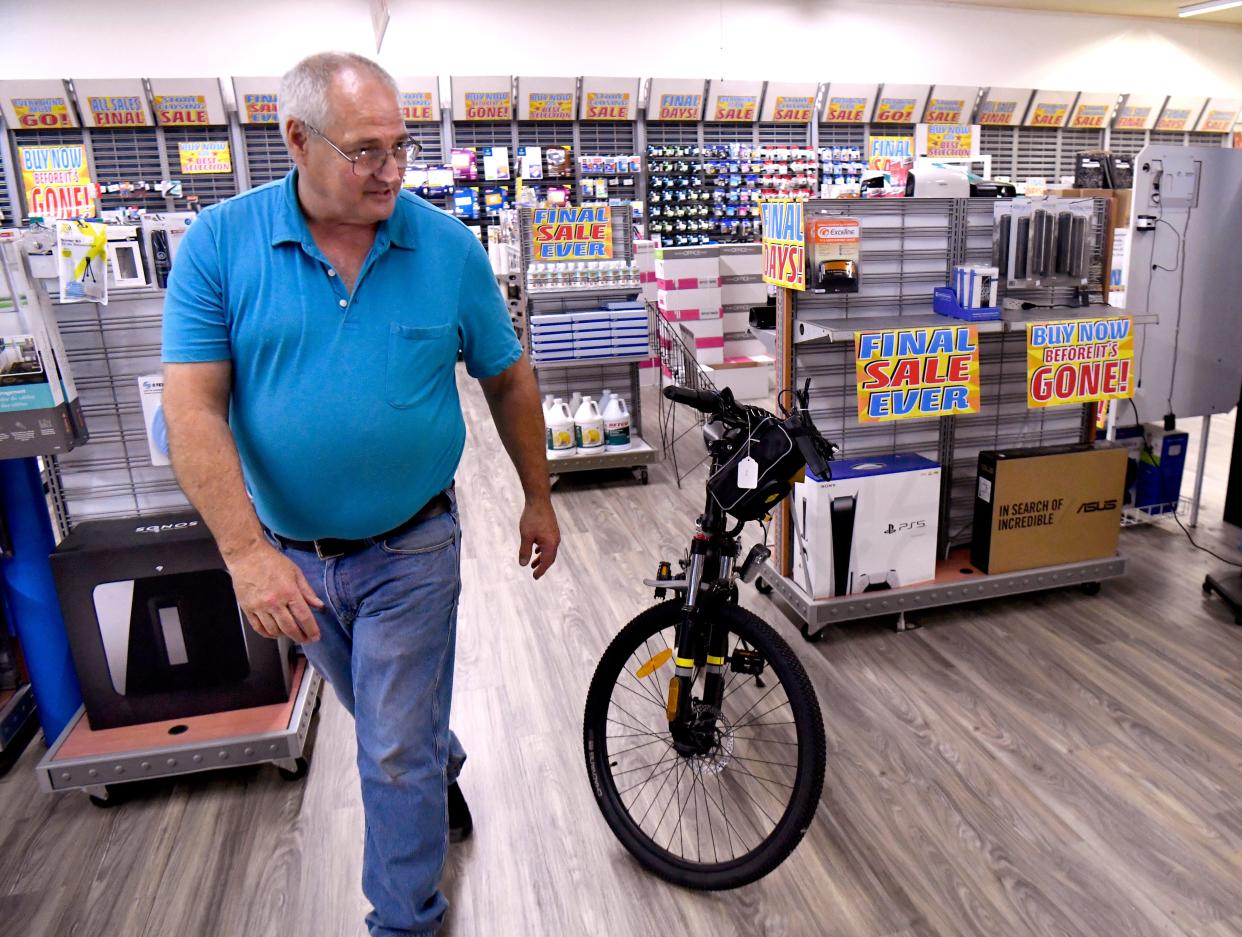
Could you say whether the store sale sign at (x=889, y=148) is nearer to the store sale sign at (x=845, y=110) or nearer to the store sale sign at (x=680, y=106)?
the store sale sign at (x=845, y=110)

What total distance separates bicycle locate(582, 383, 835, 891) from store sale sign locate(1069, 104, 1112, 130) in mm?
12299

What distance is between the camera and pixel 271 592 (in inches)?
56.4

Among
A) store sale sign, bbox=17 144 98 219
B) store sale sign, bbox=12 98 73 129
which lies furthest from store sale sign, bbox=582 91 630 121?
store sale sign, bbox=12 98 73 129

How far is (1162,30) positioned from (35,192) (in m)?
14.4

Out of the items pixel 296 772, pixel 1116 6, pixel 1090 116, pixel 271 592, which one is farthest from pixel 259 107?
pixel 1116 6

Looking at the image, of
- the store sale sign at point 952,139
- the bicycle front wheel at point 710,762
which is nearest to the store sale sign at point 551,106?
the store sale sign at point 952,139

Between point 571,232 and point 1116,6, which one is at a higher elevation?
point 1116,6

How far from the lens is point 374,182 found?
1507 millimetres

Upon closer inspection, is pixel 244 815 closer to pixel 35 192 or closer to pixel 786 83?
pixel 35 192

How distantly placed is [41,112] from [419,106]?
384 cm

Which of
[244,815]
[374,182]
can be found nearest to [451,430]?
[374,182]

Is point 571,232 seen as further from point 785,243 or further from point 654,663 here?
point 654,663

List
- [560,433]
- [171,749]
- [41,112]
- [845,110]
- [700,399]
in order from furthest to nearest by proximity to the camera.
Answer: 1. [845,110]
2. [41,112]
3. [560,433]
4. [171,749]
5. [700,399]

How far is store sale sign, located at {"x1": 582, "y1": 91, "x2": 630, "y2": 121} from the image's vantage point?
10.1 meters
